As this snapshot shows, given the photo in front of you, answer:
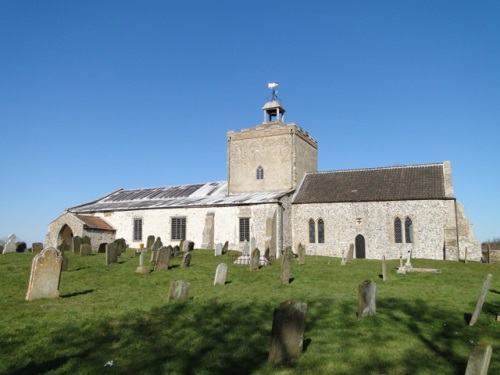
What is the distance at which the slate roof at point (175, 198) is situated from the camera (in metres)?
29.2

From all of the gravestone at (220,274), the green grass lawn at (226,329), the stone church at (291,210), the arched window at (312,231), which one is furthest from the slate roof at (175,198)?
the green grass lawn at (226,329)

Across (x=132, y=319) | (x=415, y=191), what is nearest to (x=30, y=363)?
(x=132, y=319)

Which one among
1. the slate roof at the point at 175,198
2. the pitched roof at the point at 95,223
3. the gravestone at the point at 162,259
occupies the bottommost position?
the gravestone at the point at 162,259

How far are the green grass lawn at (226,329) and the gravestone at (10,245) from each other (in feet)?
42.5

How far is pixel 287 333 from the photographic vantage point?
6.39 metres

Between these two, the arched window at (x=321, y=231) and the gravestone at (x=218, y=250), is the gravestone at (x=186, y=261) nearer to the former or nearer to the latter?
the gravestone at (x=218, y=250)

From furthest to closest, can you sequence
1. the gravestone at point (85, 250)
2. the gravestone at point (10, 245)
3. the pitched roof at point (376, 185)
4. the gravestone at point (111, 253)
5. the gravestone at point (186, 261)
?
the pitched roof at point (376, 185)
the gravestone at point (10, 245)
the gravestone at point (85, 250)
the gravestone at point (111, 253)
the gravestone at point (186, 261)

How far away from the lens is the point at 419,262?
22.3 metres

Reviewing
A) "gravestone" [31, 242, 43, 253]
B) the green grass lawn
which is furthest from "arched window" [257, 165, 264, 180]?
the green grass lawn

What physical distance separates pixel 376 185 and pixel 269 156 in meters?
8.75

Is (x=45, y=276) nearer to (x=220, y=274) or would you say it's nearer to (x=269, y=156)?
(x=220, y=274)

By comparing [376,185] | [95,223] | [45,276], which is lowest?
[45,276]

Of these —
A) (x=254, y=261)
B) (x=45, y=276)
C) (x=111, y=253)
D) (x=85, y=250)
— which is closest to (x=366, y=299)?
(x=45, y=276)

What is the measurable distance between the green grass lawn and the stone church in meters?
12.2
